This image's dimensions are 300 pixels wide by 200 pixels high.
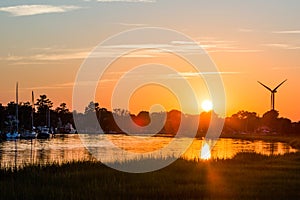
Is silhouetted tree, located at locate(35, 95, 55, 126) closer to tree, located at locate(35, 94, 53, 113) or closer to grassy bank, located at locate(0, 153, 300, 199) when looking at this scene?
tree, located at locate(35, 94, 53, 113)

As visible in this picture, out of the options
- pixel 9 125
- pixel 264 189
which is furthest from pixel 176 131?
pixel 264 189

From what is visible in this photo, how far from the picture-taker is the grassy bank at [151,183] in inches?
1074

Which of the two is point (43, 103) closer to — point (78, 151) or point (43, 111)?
point (43, 111)

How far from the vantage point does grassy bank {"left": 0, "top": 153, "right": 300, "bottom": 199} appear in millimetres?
27281

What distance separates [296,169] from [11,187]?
20300mm

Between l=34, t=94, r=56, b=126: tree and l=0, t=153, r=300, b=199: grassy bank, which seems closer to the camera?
l=0, t=153, r=300, b=199: grassy bank

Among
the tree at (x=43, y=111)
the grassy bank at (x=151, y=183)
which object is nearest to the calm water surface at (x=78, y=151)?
the grassy bank at (x=151, y=183)

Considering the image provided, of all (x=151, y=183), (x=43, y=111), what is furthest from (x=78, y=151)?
(x=43, y=111)

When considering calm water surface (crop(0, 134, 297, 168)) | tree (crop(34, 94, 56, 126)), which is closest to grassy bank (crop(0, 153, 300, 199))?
calm water surface (crop(0, 134, 297, 168))

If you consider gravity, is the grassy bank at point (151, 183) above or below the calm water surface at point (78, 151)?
above

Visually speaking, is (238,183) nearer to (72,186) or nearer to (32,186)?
(72,186)

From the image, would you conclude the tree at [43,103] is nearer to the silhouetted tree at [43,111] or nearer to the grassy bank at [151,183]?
the silhouetted tree at [43,111]

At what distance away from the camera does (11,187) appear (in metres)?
29.1

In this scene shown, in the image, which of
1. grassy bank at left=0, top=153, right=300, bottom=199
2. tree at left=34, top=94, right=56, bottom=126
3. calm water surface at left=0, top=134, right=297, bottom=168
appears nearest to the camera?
grassy bank at left=0, top=153, right=300, bottom=199
